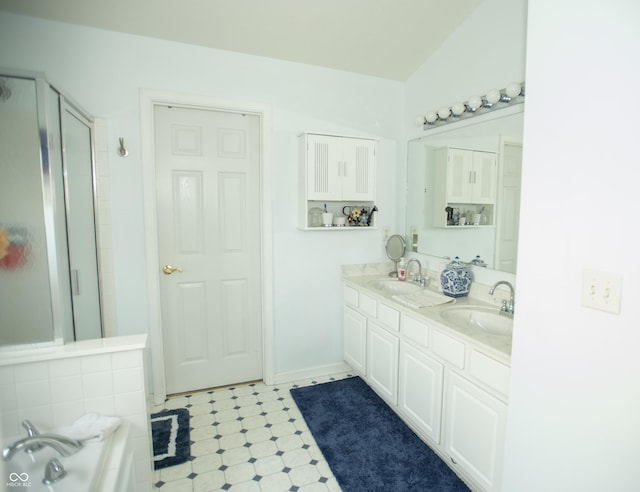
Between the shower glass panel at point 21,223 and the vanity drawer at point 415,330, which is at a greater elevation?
the shower glass panel at point 21,223

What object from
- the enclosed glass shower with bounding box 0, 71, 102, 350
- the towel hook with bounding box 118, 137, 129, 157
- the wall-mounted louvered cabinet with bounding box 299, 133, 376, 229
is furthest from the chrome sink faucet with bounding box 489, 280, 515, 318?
the towel hook with bounding box 118, 137, 129, 157

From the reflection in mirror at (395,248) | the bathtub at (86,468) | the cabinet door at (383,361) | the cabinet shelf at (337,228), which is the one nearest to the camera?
the bathtub at (86,468)

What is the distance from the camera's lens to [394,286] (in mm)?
2828

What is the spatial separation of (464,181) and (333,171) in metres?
0.92

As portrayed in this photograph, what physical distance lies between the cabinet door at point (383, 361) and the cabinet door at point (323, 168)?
3.34ft

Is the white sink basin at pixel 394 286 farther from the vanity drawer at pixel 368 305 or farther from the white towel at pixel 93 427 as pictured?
the white towel at pixel 93 427

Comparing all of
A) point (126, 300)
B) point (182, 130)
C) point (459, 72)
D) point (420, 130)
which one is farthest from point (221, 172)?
point (459, 72)

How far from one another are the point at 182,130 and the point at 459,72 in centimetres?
197

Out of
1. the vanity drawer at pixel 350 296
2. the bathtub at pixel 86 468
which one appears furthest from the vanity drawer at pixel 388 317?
the bathtub at pixel 86 468

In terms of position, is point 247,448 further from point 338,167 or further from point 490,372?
point 338,167

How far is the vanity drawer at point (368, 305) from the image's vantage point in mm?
2533

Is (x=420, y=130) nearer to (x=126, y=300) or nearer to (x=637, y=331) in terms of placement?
(x=637, y=331)

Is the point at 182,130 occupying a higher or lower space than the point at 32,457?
higher

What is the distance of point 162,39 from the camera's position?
2.35m
